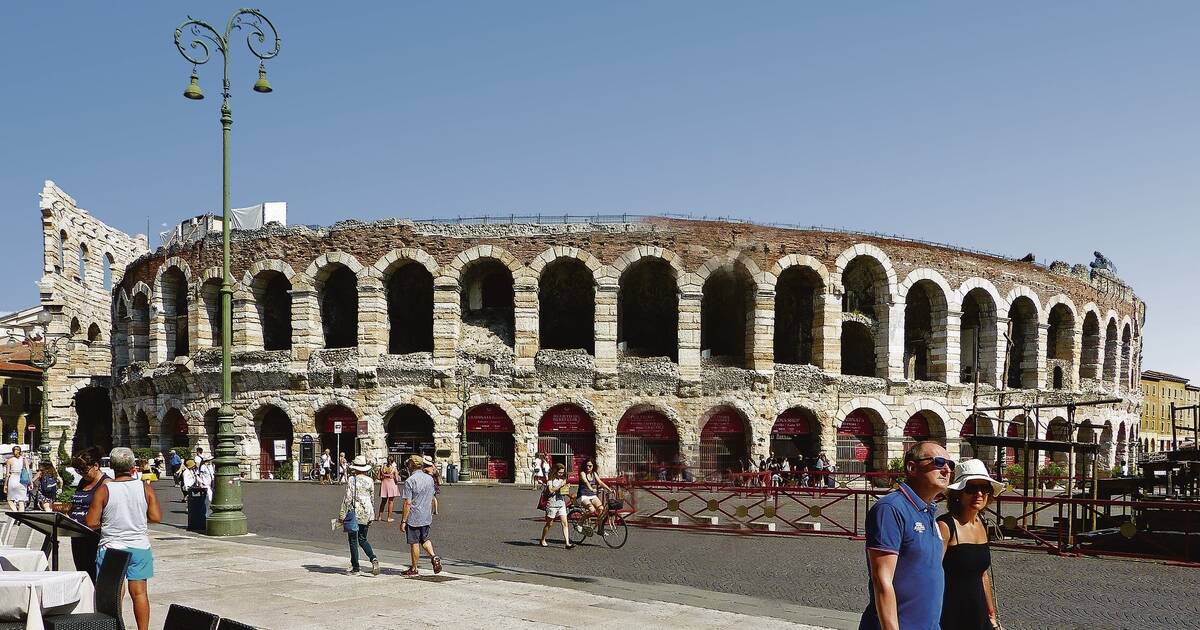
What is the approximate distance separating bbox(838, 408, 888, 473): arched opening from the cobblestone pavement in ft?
52.9

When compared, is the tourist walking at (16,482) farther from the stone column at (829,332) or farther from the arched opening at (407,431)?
the stone column at (829,332)

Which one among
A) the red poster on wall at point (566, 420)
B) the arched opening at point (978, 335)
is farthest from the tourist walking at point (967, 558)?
the arched opening at point (978, 335)

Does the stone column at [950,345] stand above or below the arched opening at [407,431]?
above

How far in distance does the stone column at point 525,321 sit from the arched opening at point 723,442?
6357 millimetres

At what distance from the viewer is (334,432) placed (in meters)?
31.4

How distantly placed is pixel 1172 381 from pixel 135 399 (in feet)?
291

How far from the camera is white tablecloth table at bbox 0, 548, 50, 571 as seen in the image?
6.42m

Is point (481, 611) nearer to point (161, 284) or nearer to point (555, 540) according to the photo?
point (555, 540)

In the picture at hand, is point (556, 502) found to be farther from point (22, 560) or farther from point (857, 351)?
point (857, 351)

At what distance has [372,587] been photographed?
1005cm

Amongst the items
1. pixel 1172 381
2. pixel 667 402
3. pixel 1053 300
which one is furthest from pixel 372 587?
pixel 1172 381

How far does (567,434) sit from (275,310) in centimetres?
1278

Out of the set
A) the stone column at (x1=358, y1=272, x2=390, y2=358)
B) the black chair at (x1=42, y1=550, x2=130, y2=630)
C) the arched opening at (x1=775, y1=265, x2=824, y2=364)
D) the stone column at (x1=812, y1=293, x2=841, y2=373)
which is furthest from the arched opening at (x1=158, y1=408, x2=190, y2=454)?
the black chair at (x1=42, y1=550, x2=130, y2=630)

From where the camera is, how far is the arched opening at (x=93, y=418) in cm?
4672
